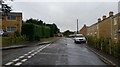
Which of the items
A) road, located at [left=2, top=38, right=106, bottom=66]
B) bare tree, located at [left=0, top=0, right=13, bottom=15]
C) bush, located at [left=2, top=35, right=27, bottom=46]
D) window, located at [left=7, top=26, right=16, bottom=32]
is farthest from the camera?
window, located at [left=7, top=26, right=16, bottom=32]

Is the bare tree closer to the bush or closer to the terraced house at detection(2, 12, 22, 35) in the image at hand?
the bush

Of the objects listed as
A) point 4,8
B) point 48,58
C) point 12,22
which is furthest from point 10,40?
point 12,22

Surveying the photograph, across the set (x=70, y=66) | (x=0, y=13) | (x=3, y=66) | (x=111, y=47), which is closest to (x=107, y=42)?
(x=111, y=47)

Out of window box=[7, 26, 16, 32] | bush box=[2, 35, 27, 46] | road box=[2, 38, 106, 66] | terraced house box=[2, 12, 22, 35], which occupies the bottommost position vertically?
road box=[2, 38, 106, 66]

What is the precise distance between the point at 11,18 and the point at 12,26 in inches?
80.3

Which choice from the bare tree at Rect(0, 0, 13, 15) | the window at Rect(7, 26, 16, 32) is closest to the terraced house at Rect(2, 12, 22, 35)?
the window at Rect(7, 26, 16, 32)

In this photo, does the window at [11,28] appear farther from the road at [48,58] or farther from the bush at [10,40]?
the road at [48,58]

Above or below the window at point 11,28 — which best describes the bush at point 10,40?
below

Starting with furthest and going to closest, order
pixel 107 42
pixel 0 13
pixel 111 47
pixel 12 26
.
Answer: pixel 12 26
pixel 0 13
pixel 107 42
pixel 111 47

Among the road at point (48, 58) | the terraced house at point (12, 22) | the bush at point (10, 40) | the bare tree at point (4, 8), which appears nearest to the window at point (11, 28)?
the terraced house at point (12, 22)

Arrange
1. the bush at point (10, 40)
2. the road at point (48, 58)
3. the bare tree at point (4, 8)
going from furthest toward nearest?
the bush at point (10, 40) < the bare tree at point (4, 8) < the road at point (48, 58)

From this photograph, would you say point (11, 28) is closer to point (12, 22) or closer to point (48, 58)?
point (12, 22)

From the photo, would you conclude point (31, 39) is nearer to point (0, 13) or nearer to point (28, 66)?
point (0, 13)

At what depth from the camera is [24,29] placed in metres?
46.5
